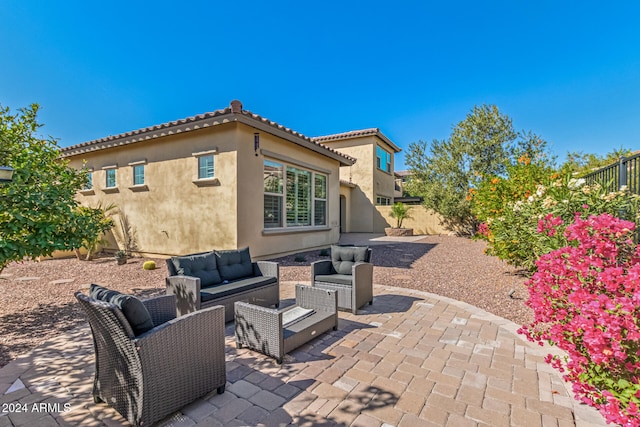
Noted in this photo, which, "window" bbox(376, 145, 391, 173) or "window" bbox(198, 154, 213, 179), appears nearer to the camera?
"window" bbox(198, 154, 213, 179)

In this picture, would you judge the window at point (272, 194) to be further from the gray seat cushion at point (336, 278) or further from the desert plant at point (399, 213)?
the desert plant at point (399, 213)

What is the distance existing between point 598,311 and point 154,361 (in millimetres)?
3099

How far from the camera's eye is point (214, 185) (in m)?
8.77

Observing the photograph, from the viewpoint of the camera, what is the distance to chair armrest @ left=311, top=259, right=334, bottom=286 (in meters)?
5.29

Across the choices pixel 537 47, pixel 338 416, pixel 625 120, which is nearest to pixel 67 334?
pixel 338 416

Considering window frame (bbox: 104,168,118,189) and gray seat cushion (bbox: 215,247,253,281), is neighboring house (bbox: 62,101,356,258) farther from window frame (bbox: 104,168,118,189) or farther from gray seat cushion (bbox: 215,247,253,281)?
gray seat cushion (bbox: 215,247,253,281)

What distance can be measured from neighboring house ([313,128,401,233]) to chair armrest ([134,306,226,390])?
55.3 ft

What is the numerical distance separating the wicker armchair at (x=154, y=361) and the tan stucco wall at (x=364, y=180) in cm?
1818

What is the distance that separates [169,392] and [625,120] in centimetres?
1971

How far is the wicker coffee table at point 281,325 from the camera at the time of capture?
321 centimetres

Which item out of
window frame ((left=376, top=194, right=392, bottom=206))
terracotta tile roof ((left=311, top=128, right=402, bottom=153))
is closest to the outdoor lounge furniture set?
terracotta tile roof ((left=311, top=128, right=402, bottom=153))

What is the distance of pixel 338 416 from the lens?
238 cm

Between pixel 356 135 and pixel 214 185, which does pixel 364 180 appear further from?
pixel 214 185

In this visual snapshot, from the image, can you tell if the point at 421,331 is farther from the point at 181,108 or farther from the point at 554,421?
the point at 181,108
